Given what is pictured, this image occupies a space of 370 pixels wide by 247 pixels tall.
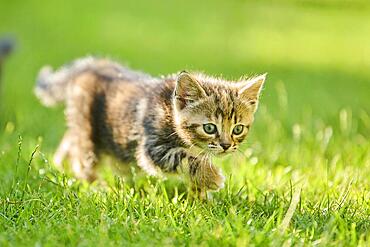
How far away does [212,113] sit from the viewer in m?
5.98

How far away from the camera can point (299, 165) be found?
745 cm

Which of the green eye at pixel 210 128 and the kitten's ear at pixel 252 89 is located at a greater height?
the kitten's ear at pixel 252 89

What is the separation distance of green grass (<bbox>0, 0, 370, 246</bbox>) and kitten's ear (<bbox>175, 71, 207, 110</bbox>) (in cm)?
66

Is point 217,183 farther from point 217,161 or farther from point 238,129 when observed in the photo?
point 217,161

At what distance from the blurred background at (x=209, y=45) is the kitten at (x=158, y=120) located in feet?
3.58

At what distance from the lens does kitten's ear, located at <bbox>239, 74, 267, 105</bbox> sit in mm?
6181

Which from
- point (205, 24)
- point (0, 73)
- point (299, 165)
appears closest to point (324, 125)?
point (299, 165)

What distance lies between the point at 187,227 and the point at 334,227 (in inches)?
37.5

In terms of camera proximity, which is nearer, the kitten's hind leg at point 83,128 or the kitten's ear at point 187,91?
the kitten's ear at point 187,91

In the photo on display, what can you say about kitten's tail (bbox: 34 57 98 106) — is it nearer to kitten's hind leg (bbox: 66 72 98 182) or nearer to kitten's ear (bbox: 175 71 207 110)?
kitten's hind leg (bbox: 66 72 98 182)

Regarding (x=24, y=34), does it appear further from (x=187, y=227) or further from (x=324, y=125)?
(x=187, y=227)

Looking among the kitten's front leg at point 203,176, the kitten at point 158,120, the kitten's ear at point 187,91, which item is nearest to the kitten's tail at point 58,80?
the kitten at point 158,120

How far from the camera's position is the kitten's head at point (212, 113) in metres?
5.95

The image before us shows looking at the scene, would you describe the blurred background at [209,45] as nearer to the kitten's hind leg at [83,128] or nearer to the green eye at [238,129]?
the kitten's hind leg at [83,128]
